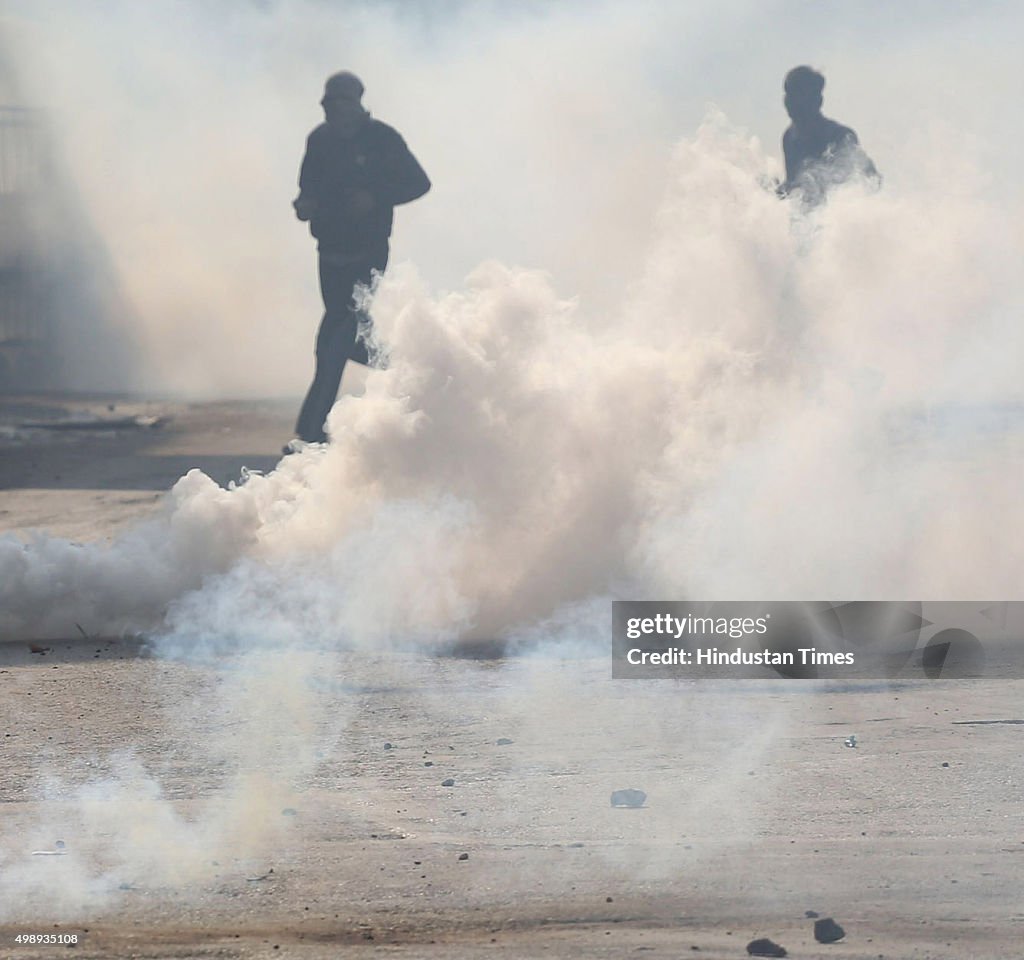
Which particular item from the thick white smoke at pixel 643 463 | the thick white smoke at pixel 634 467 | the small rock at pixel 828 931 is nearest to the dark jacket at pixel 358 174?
the thick white smoke at pixel 643 463

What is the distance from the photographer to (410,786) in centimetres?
398

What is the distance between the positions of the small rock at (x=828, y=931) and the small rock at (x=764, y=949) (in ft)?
0.28

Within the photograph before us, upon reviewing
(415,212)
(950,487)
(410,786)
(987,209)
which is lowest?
(410,786)

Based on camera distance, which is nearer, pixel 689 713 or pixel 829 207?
pixel 689 713

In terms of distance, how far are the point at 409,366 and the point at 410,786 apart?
97.7 inches

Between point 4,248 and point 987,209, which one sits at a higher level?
point 4,248

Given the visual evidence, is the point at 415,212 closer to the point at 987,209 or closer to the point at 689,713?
the point at 987,209

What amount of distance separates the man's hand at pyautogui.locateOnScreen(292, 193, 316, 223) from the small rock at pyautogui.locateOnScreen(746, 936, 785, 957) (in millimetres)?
7418

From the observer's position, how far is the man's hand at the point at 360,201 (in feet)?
32.2

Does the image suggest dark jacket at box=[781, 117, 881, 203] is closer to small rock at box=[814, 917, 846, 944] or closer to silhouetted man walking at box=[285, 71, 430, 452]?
silhouetted man walking at box=[285, 71, 430, 452]

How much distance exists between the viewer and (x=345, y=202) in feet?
32.4

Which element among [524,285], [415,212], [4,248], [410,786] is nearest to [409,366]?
[524,285]

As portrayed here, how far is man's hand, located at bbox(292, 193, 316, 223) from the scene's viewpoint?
9.91 meters

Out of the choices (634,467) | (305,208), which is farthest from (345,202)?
(634,467)
